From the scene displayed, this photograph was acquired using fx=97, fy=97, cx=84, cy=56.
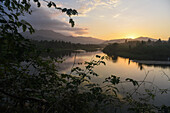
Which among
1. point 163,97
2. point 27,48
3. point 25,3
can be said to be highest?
point 25,3

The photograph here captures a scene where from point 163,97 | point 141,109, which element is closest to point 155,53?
point 163,97

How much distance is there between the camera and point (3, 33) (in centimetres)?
147

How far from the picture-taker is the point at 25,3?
2008 mm

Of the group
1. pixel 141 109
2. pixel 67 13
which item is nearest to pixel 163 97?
pixel 141 109

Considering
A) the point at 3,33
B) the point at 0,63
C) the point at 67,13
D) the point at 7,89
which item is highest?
the point at 67,13

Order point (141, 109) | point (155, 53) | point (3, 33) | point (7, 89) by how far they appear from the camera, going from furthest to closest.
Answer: point (155, 53)
point (141, 109)
point (7, 89)
point (3, 33)

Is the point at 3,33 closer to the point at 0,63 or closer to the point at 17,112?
the point at 0,63

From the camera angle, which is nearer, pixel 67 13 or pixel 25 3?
pixel 67 13

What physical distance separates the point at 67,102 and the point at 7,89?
58.0 inches

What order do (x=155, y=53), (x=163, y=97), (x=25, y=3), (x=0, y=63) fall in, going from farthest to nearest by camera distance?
(x=155, y=53), (x=163, y=97), (x=25, y=3), (x=0, y=63)

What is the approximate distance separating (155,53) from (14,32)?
88.2 meters

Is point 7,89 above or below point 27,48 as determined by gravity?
below

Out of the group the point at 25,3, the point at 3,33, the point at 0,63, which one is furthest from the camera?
the point at 25,3

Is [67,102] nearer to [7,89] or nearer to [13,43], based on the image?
[7,89]
